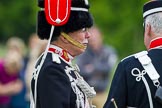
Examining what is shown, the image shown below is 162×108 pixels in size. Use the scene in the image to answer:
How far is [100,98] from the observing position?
1301 cm

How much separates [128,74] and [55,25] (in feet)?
2.63

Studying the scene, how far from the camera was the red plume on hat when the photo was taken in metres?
6.68

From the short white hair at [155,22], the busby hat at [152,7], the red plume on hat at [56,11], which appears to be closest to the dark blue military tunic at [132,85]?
the short white hair at [155,22]

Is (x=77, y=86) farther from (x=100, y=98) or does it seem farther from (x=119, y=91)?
(x=100, y=98)

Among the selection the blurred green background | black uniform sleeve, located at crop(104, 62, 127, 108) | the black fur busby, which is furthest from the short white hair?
the blurred green background

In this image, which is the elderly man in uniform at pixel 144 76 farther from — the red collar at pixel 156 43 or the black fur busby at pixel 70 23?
the black fur busby at pixel 70 23

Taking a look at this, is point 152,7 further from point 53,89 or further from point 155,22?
point 53,89

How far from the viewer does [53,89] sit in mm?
6441

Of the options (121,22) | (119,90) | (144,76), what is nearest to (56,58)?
(119,90)

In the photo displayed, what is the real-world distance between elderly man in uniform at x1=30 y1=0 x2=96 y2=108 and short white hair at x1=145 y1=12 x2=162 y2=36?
0.63m

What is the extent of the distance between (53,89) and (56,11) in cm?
75

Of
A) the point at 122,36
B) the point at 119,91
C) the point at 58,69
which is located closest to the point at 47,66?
the point at 58,69

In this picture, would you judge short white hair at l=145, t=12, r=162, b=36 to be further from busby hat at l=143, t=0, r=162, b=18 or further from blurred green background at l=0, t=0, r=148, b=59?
blurred green background at l=0, t=0, r=148, b=59

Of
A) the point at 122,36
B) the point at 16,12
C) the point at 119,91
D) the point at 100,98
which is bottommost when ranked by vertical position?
the point at 119,91
